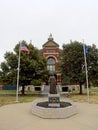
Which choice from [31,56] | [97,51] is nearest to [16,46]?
[31,56]

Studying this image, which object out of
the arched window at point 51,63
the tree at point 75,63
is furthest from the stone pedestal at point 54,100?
the arched window at point 51,63

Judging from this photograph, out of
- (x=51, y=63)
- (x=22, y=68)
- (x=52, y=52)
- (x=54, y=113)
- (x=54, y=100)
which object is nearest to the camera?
(x=54, y=113)

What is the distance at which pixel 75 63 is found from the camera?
1554 inches

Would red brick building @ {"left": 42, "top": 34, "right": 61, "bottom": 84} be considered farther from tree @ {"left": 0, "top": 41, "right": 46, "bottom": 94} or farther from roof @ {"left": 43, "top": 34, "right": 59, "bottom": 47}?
tree @ {"left": 0, "top": 41, "right": 46, "bottom": 94}

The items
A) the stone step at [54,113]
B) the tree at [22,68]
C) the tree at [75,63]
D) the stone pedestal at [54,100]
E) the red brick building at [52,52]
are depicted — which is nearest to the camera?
the stone step at [54,113]

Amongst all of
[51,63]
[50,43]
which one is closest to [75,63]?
[51,63]

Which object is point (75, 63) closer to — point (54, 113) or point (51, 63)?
point (51, 63)

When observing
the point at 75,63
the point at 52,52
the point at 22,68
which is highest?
the point at 52,52

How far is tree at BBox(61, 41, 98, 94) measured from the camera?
3860 cm

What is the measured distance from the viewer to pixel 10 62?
115 feet

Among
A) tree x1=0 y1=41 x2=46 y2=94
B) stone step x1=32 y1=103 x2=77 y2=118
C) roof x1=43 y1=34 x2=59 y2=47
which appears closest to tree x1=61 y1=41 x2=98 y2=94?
tree x1=0 y1=41 x2=46 y2=94

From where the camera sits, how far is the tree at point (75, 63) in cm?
3860

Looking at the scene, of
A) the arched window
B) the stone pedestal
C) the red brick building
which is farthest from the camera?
the arched window

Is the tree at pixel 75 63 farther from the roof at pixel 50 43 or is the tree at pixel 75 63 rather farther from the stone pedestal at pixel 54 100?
the stone pedestal at pixel 54 100
